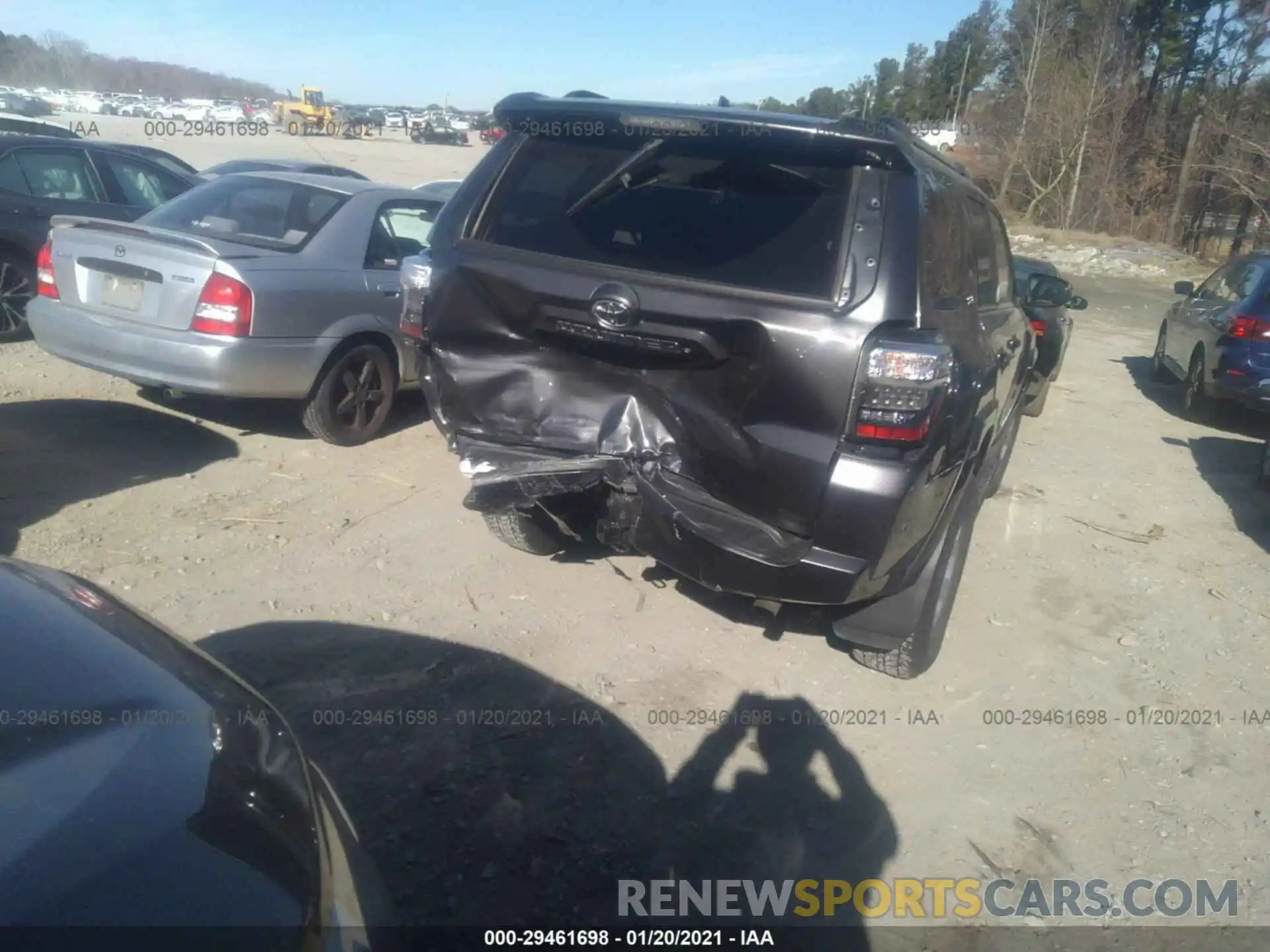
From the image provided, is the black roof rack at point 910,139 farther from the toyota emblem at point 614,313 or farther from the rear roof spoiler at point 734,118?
the toyota emblem at point 614,313

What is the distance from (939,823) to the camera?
10.7 ft

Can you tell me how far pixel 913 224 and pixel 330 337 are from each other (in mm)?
3892

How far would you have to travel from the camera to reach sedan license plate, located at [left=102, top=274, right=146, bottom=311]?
5.49 metres

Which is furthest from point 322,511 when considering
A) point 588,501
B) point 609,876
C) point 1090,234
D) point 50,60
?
point 50,60

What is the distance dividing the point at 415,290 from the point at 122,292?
2711 millimetres

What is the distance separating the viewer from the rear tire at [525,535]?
14.8 ft

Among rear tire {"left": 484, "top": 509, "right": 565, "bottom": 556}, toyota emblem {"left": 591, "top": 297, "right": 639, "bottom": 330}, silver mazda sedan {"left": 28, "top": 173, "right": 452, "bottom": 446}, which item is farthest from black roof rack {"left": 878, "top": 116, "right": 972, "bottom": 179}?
silver mazda sedan {"left": 28, "top": 173, "right": 452, "bottom": 446}

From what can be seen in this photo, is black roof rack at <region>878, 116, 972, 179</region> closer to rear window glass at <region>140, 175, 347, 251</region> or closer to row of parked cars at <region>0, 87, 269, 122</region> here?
rear window glass at <region>140, 175, 347, 251</region>

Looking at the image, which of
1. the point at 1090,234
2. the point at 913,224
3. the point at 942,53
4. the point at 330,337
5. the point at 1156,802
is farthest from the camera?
the point at 942,53

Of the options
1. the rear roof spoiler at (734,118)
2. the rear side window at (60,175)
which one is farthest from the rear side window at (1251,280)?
the rear side window at (60,175)

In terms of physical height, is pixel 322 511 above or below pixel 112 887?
below

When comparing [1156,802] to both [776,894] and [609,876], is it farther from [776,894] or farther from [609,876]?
[609,876]

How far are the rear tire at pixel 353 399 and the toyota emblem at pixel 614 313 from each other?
323cm

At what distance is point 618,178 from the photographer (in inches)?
138
